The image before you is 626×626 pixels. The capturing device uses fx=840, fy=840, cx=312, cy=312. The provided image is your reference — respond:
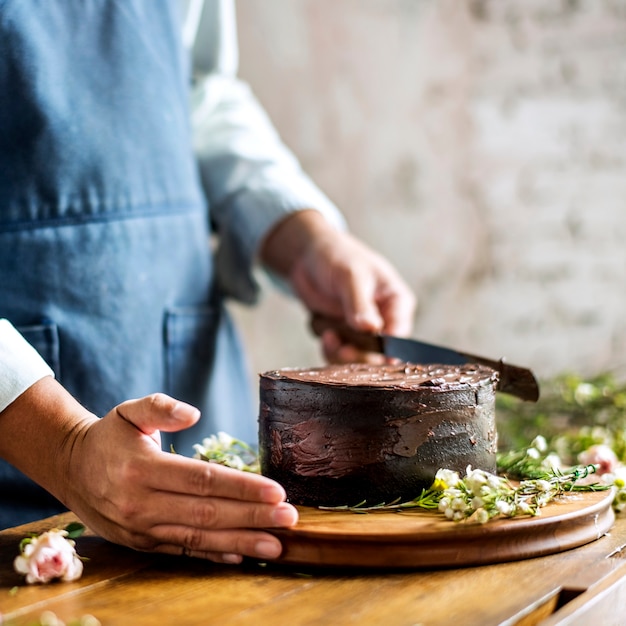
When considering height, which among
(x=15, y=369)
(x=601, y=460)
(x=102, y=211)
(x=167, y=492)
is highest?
(x=102, y=211)

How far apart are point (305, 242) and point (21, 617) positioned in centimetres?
106

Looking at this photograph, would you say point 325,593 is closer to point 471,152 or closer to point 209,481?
point 209,481

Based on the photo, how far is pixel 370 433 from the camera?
100 cm

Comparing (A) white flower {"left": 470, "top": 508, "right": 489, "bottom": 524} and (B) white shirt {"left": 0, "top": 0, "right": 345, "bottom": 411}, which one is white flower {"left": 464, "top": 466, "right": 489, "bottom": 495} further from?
(B) white shirt {"left": 0, "top": 0, "right": 345, "bottom": 411}

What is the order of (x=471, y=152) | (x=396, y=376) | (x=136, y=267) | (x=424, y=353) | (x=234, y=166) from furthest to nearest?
(x=471, y=152)
(x=234, y=166)
(x=136, y=267)
(x=424, y=353)
(x=396, y=376)

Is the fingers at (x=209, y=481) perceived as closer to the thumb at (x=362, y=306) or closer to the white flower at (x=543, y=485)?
the white flower at (x=543, y=485)

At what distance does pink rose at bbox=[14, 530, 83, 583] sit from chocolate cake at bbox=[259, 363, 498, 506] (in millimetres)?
288

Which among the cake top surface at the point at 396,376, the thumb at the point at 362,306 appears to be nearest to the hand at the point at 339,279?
the thumb at the point at 362,306

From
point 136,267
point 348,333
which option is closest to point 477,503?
point 348,333

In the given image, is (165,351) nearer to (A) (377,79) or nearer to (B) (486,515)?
(B) (486,515)

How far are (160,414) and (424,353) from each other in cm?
61

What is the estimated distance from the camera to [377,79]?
248 centimetres

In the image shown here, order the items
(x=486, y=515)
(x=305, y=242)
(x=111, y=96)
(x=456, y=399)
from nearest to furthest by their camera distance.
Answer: (x=486, y=515) < (x=456, y=399) < (x=111, y=96) < (x=305, y=242)

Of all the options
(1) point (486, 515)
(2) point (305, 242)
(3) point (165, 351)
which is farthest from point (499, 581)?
(2) point (305, 242)
